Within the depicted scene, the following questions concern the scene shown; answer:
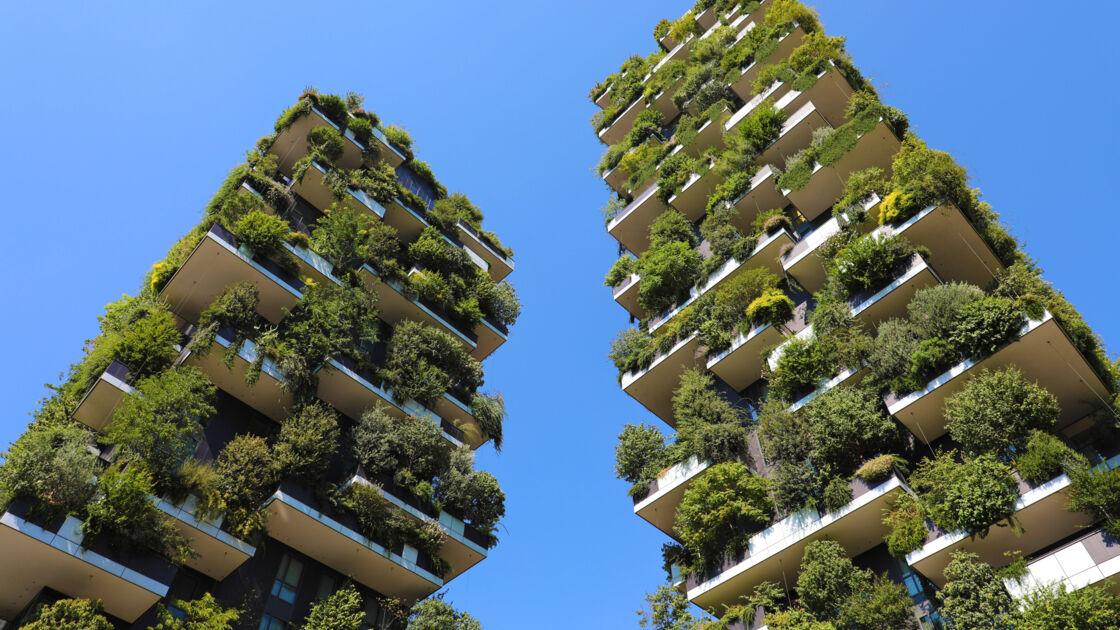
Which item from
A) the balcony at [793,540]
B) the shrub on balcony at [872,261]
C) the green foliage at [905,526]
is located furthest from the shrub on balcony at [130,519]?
the shrub on balcony at [872,261]

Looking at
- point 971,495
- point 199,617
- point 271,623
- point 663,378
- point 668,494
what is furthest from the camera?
point 663,378

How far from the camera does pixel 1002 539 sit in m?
18.5

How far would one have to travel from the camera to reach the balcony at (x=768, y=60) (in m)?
37.8

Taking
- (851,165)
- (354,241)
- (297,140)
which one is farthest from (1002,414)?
(297,140)

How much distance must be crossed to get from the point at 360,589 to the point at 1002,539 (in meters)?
18.8

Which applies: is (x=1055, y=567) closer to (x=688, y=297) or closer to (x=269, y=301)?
(x=688, y=297)

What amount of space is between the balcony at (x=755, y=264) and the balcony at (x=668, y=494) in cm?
759

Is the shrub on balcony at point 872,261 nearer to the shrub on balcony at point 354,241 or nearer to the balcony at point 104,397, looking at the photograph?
the shrub on balcony at point 354,241

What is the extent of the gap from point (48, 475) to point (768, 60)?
34792 millimetres

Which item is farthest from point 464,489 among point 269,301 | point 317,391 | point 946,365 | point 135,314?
point 946,365

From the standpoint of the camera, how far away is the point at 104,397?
74.0ft

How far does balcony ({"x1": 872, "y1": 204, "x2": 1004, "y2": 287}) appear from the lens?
24.2 m

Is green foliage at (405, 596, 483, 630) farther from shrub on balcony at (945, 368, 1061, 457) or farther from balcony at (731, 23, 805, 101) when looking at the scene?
balcony at (731, 23, 805, 101)

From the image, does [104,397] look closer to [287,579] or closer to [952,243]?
[287,579]
